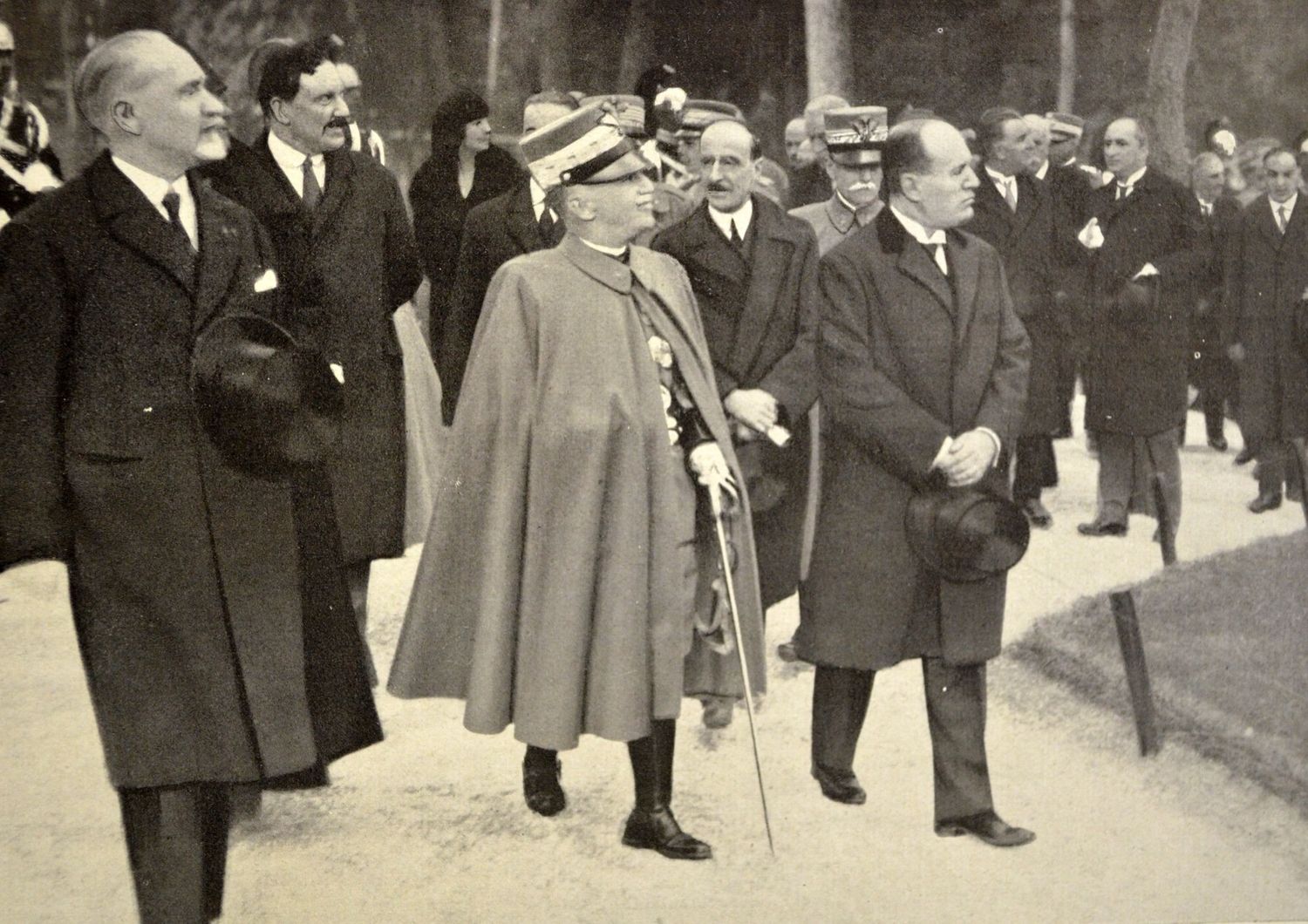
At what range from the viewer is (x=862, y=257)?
3520 mm

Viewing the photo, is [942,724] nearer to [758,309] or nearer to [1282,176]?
[758,309]

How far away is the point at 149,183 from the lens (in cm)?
304

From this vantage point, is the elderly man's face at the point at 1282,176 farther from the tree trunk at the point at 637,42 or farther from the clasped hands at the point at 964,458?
the tree trunk at the point at 637,42

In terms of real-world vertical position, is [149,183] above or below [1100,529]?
above

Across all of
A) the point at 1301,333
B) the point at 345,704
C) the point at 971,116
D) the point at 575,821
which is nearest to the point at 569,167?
the point at 971,116

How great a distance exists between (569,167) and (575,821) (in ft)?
5.30

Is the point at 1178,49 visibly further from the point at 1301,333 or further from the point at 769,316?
the point at 769,316

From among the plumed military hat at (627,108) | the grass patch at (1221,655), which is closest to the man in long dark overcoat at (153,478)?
the plumed military hat at (627,108)

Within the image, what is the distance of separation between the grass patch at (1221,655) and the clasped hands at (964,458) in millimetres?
584

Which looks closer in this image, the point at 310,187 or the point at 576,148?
the point at 576,148

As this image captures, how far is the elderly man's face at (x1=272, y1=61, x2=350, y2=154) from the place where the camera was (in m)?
3.33

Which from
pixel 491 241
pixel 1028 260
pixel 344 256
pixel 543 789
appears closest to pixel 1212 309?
pixel 1028 260

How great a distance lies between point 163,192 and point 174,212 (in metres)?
0.05

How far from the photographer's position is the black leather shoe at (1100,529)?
Result: 3885 mm
